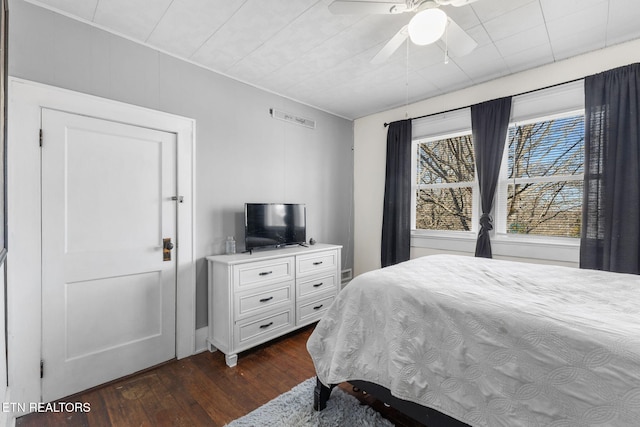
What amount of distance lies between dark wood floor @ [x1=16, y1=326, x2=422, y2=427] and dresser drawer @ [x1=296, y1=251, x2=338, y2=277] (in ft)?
2.53

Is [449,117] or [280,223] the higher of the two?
[449,117]

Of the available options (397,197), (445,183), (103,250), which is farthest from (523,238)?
(103,250)

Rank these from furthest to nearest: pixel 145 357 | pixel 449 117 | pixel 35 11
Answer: pixel 449 117 → pixel 145 357 → pixel 35 11

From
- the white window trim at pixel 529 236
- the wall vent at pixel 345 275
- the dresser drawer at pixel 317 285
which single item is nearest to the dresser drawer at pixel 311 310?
the dresser drawer at pixel 317 285

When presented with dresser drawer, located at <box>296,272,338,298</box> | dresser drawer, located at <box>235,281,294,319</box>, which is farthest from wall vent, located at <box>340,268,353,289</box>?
dresser drawer, located at <box>235,281,294,319</box>

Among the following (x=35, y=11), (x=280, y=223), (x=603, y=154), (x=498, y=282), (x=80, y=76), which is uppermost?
(x=35, y=11)

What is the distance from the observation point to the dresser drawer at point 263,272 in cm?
236

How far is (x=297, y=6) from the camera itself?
1805 mm

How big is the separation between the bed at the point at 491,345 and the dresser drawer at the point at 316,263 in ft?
3.93

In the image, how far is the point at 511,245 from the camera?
2762mm

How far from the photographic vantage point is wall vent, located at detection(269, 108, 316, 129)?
310cm

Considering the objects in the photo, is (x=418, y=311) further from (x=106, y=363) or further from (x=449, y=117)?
(x=449, y=117)

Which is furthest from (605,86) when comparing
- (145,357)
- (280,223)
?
(145,357)

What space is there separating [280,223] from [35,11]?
2.30 metres
